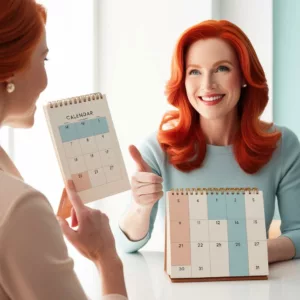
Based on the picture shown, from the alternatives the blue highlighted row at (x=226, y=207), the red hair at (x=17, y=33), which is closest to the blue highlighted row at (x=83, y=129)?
the blue highlighted row at (x=226, y=207)

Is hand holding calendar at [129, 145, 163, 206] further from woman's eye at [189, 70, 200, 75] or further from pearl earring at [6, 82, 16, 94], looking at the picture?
pearl earring at [6, 82, 16, 94]

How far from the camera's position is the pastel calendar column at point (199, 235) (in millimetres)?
1442

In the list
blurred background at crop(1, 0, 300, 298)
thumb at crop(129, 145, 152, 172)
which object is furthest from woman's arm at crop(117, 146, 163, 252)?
blurred background at crop(1, 0, 300, 298)

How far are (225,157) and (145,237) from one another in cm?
38

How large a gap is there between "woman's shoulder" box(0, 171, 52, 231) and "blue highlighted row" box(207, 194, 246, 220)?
707mm

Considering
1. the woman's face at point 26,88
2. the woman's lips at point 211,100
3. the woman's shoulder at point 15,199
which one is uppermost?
the woman's face at point 26,88

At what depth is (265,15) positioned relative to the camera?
3.11 m

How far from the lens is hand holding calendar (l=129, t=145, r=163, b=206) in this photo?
155 cm

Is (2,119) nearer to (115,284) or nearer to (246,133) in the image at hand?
(115,284)

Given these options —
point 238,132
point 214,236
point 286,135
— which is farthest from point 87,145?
point 286,135

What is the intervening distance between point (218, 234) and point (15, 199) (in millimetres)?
757

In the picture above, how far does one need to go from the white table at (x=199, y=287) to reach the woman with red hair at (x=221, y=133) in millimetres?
251

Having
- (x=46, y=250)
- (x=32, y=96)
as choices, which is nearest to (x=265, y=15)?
(x=32, y=96)

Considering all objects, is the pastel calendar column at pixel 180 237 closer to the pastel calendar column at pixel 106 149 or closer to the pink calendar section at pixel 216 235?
the pink calendar section at pixel 216 235
